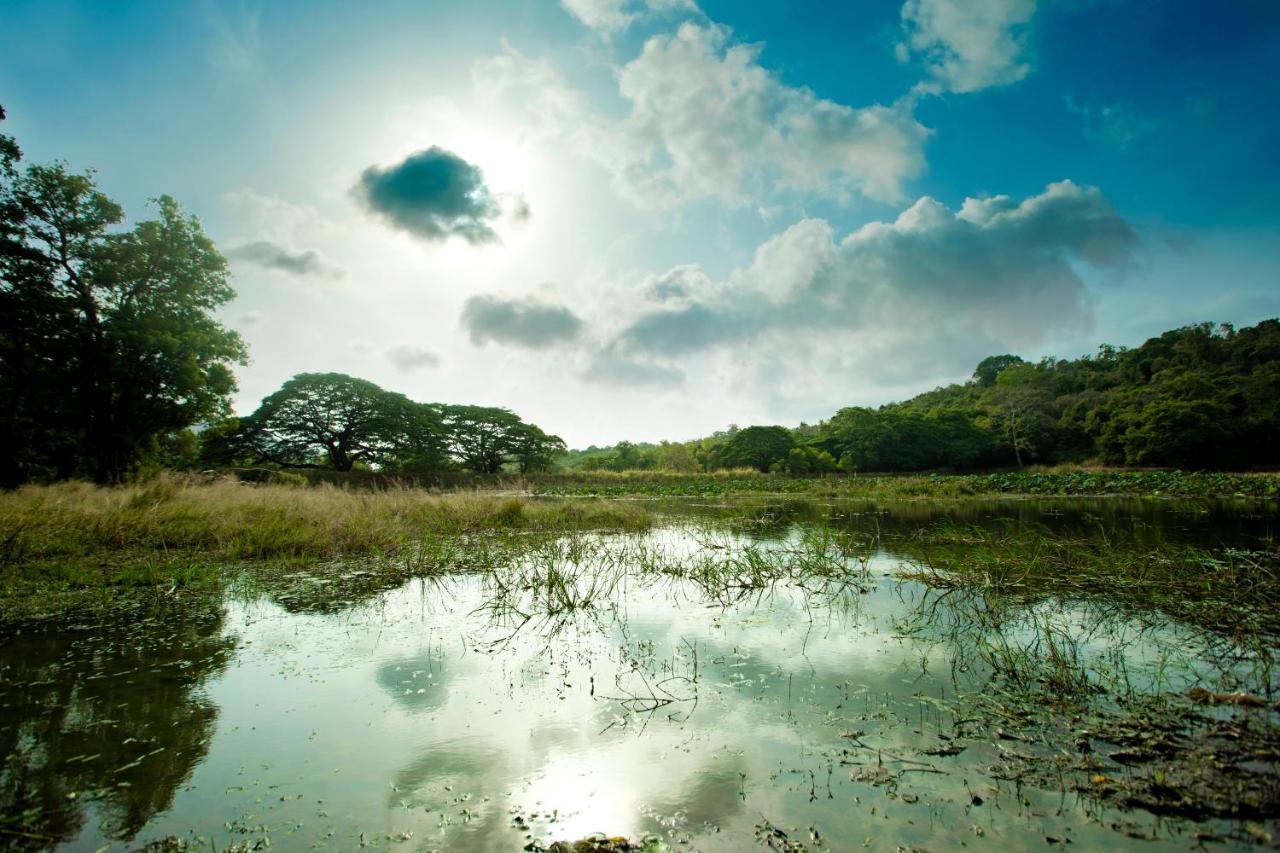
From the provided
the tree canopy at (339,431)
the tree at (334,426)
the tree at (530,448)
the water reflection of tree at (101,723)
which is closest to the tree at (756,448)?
the tree at (530,448)

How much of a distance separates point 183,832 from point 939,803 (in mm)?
3600

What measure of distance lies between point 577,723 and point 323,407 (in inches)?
1565

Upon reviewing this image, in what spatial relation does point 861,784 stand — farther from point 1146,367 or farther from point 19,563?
point 1146,367

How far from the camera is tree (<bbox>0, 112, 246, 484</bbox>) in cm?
1705

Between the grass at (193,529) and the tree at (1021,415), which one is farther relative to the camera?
the tree at (1021,415)

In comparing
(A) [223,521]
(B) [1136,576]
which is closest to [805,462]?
(B) [1136,576]

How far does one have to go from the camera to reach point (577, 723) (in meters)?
3.69

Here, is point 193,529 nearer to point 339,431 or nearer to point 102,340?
point 102,340

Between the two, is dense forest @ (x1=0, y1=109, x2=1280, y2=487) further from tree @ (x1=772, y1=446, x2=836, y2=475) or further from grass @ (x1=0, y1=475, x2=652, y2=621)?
grass @ (x1=0, y1=475, x2=652, y2=621)

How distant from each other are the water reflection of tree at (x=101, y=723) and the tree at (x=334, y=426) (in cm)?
3531

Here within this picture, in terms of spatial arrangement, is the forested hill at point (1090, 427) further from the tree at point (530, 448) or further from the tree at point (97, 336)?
the tree at point (97, 336)

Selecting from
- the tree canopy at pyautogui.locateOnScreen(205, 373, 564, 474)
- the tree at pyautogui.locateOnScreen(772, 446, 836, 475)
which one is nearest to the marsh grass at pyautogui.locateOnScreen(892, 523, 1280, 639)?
the tree canopy at pyautogui.locateOnScreen(205, 373, 564, 474)

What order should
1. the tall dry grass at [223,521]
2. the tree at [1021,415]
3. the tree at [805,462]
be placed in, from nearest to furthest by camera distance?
the tall dry grass at [223,521] → the tree at [805,462] → the tree at [1021,415]

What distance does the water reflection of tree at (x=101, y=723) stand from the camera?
2666 millimetres
